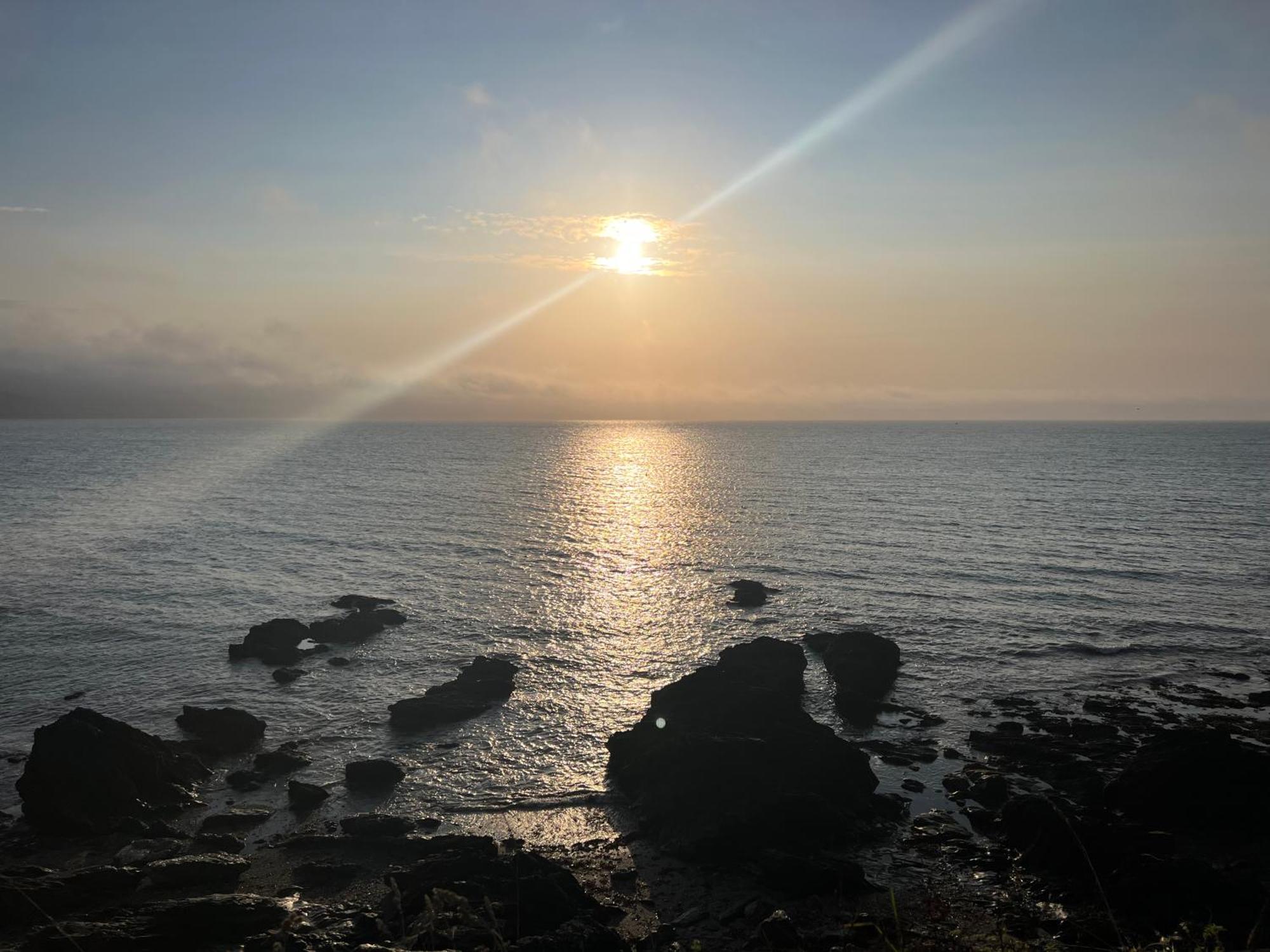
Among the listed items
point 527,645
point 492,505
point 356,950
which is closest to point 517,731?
point 527,645

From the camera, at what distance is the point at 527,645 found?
140 ft

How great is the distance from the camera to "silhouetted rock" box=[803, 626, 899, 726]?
33250 mm

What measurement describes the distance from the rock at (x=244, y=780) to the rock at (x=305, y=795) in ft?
5.45

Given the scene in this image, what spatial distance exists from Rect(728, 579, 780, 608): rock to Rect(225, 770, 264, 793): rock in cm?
3070

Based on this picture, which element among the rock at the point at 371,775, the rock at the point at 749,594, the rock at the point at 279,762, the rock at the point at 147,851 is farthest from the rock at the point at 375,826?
the rock at the point at 749,594

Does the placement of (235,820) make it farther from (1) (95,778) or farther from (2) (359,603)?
(2) (359,603)

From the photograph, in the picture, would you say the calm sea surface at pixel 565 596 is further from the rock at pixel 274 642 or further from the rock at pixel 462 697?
the rock at pixel 274 642

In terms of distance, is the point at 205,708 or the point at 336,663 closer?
the point at 205,708

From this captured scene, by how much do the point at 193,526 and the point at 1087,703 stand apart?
80.8 metres

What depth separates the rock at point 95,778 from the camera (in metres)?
23.9

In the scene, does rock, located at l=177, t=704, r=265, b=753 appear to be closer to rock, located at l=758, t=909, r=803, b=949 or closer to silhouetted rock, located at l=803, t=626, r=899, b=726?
rock, located at l=758, t=909, r=803, b=949

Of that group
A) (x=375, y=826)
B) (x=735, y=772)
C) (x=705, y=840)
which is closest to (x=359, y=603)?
(x=375, y=826)

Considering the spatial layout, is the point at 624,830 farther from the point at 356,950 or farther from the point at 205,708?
the point at 205,708

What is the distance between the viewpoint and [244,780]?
88.8ft
